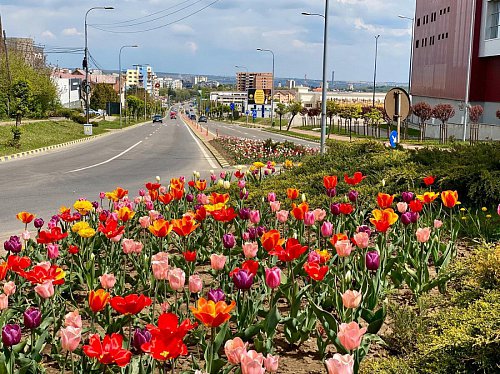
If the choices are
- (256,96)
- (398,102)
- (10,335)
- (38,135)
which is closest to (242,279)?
(10,335)

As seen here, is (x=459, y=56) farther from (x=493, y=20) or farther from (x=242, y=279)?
(x=242, y=279)

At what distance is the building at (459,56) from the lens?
43.1 metres

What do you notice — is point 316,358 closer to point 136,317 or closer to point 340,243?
point 340,243

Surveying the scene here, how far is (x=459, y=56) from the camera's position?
4822 centimetres

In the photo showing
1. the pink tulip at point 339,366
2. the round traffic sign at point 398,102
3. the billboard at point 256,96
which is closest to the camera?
the pink tulip at point 339,366

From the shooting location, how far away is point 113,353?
96.5 inches

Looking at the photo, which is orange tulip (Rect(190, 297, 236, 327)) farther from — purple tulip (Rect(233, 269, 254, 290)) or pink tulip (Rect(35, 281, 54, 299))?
pink tulip (Rect(35, 281, 54, 299))

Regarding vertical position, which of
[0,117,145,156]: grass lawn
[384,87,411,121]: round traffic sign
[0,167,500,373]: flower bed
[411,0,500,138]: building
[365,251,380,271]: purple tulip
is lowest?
[0,117,145,156]: grass lawn

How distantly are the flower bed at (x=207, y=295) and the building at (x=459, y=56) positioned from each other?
116ft

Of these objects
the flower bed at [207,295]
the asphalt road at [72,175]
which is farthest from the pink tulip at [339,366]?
the asphalt road at [72,175]

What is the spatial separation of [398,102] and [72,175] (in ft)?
35.0

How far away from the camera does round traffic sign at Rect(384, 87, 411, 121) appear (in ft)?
39.0

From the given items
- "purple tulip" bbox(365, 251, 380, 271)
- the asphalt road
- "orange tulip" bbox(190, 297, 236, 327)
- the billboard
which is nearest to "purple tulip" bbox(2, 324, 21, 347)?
"orange tulip" bbox(190, 297, 236, 327)

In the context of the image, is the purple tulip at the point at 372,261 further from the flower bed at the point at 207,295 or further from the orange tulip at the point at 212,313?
the orange tulip at the point at 212,313
